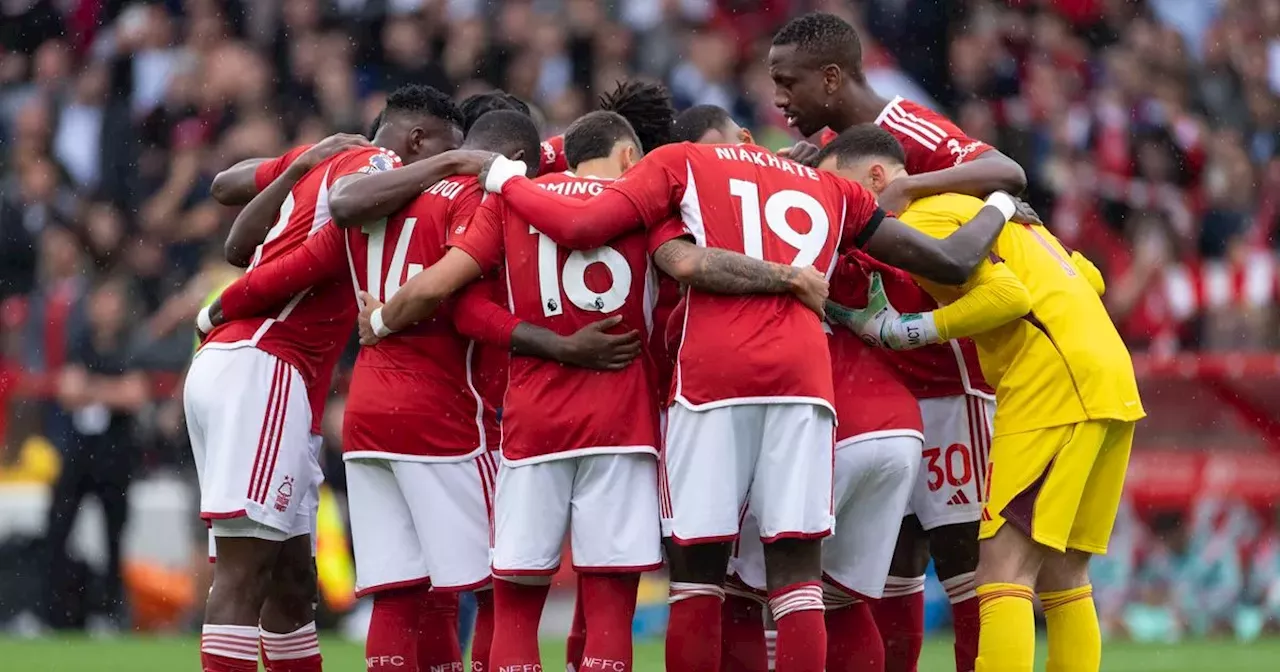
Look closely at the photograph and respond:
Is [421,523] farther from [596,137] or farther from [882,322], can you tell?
[882,322]

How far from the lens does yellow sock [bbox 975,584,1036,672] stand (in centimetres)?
654

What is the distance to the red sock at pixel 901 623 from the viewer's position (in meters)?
7.39

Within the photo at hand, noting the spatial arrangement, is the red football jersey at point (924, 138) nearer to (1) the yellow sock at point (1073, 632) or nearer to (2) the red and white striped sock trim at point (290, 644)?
(1) the yellow sock at point (1073, 632)

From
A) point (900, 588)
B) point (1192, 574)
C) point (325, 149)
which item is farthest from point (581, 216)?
point (1192, 574)

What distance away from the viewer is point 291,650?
736 cm

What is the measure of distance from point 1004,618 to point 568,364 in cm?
182

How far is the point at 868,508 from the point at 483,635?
1.56 meters

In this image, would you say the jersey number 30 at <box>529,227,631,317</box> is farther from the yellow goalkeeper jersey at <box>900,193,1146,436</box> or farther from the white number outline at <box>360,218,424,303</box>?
the yellow goalkeeper jersey at <box>900,193,1146,436</box>

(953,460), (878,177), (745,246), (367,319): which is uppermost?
(878,177)

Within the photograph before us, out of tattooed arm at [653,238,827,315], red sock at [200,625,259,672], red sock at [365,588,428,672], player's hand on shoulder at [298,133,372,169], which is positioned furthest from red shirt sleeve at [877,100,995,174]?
red sock at [200,625,259,672]

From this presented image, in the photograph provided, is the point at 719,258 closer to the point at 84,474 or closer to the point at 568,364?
the point at 568,364

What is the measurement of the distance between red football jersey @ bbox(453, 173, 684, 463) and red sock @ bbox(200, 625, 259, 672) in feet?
4.23

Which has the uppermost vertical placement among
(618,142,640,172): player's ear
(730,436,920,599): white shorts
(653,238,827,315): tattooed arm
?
(618,142,640,172): player's ear

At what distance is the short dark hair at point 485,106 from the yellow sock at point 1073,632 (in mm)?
2941
